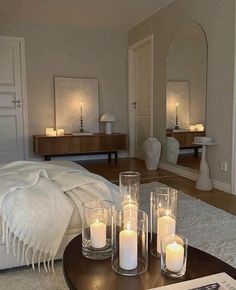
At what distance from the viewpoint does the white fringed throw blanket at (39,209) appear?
169cm

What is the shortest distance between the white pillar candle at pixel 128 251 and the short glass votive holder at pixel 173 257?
11 cm

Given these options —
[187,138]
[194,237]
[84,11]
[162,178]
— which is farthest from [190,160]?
[84,11]

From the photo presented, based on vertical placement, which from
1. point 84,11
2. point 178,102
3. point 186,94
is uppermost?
point 84,11

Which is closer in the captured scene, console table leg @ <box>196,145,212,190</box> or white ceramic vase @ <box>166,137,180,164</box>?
console table leg @ <box>196,145,212,190</box>

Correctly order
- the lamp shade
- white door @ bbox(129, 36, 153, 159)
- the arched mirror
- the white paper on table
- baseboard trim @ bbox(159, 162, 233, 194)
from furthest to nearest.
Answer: the lamp shade → white door @ bbox(129, 36, 153, 159) → the arched mirror → baseboard trim @ bbox(159, 162, 233, 194) → the white paper on table

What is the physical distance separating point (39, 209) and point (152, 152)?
132 inches

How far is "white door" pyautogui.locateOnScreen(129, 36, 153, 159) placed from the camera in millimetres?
5574

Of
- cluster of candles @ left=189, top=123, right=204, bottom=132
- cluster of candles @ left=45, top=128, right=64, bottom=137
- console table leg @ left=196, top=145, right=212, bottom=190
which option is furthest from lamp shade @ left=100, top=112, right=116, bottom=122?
console table leg @ left=196, top=145, right=212, bottom=190

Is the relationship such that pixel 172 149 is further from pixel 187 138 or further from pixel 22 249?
pixel 22 249

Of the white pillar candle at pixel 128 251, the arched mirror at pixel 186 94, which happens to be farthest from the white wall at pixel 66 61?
the white pillar candle at pixel 128 251

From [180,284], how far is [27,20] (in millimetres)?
5383

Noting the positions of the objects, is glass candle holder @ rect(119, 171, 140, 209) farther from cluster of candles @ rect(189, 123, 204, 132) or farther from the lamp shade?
the lamp shade

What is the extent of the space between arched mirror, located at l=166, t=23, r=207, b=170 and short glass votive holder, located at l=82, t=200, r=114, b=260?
2966 mm

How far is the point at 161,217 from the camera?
133 cm
